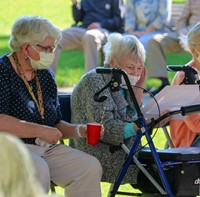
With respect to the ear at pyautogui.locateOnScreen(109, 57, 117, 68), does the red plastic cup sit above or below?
below

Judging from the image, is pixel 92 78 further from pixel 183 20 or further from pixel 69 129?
pixel 183 20

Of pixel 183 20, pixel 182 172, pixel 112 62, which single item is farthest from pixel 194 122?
pixel 183 20

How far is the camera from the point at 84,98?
5.89 m

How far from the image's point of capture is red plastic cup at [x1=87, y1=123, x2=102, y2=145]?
5371 millimetres

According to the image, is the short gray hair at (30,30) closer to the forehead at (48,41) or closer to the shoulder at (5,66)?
the forehead at (48,41)

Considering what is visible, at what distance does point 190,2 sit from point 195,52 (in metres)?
4.83

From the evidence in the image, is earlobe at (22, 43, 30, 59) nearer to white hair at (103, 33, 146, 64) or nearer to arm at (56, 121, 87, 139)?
arm at (56, 121, 87, 139)

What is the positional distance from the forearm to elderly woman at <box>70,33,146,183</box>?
53cm

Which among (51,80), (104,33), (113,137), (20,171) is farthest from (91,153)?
(104,33)

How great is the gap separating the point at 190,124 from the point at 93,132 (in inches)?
38.8

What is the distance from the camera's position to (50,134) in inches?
217

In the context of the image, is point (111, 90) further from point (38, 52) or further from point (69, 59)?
point (69, 59)

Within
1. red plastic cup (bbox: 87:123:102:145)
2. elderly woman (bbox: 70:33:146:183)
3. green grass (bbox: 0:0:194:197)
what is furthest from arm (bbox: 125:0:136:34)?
red plastic cup (bbox: 87:123:102:145)

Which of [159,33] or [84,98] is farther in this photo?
[159,33]
